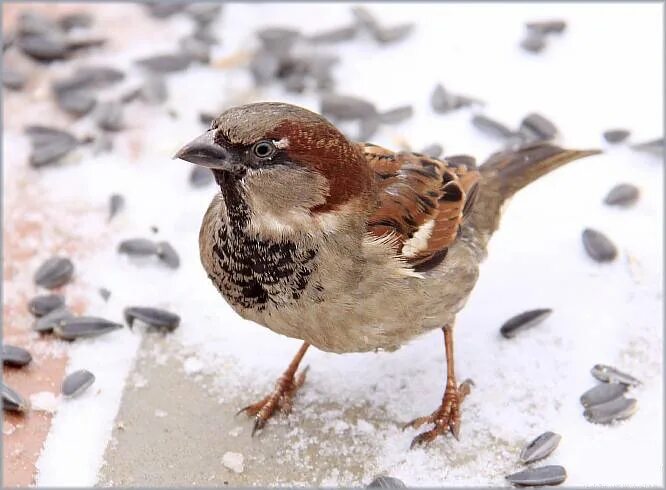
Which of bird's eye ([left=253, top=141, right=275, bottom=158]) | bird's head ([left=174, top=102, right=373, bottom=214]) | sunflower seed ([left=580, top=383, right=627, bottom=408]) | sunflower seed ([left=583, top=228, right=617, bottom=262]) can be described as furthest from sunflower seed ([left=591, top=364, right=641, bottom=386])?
bird's eye ([left=253, top=141, right=275, bottom=158])

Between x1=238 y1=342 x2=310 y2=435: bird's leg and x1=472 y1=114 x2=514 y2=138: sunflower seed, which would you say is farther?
x1=472 y1=114 x2=514 y2=138: sunflower seed

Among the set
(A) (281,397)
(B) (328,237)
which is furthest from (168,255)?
(B) (328,237)

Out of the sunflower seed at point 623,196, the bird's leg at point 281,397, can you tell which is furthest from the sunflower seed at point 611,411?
the sunflower seed at point 623,196

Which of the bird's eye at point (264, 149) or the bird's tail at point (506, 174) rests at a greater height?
the bird's eye at point (264, 149)

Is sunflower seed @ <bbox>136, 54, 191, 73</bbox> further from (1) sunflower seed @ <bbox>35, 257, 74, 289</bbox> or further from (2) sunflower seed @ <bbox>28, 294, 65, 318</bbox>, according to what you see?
(2) sunflower seed @ <bbox>28, 294, 65, 318</bbox>

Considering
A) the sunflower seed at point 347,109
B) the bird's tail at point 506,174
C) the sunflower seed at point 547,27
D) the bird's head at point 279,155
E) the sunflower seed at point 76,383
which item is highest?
the bird's head at point 279,155

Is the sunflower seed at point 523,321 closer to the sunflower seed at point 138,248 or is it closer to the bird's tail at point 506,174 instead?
the bird's tail at point 506,174

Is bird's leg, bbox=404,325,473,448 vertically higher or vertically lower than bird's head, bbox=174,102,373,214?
lower
